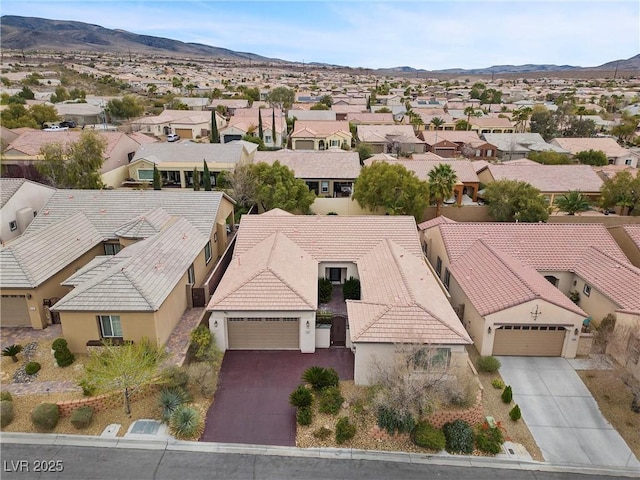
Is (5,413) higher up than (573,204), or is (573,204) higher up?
(573,204)

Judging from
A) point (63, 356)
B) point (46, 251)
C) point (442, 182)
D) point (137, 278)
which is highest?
point (442, 182)

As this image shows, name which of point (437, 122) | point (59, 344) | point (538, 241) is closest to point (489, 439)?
point (538, 241)

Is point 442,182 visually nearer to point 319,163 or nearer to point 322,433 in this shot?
point 319,163

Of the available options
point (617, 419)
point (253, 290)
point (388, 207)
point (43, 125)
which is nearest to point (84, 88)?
point (43, 125)

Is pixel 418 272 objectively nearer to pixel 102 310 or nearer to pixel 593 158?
pixel 102 310

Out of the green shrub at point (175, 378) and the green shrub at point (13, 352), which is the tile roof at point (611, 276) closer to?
the green shrub at point (175, 378)

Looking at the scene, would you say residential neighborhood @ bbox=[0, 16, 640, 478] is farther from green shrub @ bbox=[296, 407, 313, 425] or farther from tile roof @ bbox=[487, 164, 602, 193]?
tile roof @ bbox=[487, 164, 602, 193]

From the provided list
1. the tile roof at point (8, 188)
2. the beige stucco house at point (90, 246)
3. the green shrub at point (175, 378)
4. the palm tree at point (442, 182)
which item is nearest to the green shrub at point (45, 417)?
the beige stucco house at point (90, 246)
